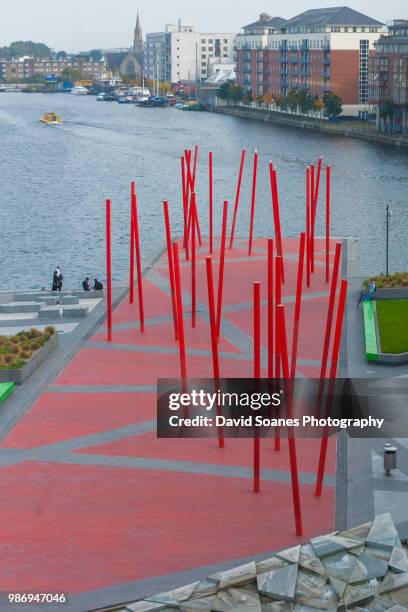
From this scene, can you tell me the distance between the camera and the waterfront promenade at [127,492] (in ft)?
62.8

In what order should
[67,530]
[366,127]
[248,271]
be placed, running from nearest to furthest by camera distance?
[67,530] → [248,271] → [366,127]

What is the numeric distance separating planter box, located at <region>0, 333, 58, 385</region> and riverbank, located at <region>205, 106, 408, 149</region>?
69.7 m

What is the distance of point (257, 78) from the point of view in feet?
506

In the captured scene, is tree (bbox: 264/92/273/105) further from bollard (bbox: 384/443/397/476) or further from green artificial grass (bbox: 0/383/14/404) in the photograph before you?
bollard (bbox: 384/443/397/476)

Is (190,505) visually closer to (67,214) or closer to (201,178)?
(67,214)

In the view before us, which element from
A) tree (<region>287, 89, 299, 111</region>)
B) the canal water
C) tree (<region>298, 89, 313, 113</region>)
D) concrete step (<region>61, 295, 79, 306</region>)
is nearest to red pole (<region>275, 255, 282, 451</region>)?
concrete step (<region>61, 295, 79, 306</region>)

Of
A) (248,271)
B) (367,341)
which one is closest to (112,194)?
(248,271)

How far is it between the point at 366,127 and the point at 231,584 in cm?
9933

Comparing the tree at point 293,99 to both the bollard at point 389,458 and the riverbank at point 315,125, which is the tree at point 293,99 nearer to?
the riverbank at point 315,125

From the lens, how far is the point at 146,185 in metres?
81.6

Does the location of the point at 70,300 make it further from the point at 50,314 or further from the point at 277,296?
the point at 277,296

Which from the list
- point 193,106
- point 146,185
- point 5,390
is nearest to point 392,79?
point 146,185

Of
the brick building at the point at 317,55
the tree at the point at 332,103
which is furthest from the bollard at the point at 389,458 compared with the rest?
the tree at the point at 332,103

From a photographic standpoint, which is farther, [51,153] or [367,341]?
[51,153]
